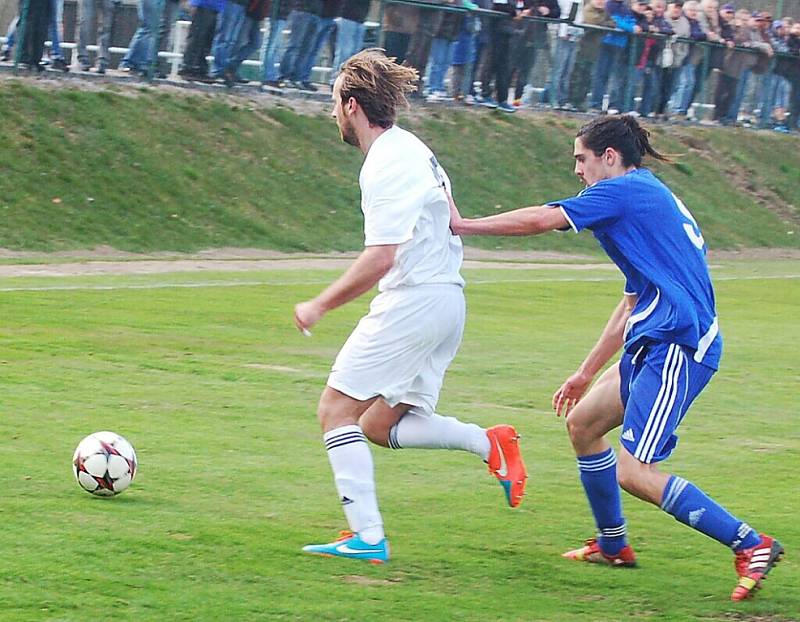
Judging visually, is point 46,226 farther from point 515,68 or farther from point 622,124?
point 622,124

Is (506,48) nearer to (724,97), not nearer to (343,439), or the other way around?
(724,97)

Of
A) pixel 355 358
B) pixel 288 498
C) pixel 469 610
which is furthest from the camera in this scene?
pixel 288 498

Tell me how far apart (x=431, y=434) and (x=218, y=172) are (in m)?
17.1

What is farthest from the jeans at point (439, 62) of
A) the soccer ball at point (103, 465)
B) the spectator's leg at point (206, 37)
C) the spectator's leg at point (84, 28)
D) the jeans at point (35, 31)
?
the soccer ball at point (103, 465)

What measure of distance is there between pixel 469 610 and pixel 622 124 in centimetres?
213

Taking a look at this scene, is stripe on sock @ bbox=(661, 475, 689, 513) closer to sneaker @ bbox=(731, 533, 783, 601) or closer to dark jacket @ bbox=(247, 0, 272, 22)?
sneaker @ bbox=(731, 533, 783, 601)

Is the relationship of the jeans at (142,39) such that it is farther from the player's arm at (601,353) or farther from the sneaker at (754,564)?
the sneaker at (754,564)

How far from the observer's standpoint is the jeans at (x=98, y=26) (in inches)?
900

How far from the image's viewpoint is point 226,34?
2409cm

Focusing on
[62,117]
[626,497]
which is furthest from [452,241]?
[62,117]

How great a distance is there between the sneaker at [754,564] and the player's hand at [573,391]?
112 centimetres

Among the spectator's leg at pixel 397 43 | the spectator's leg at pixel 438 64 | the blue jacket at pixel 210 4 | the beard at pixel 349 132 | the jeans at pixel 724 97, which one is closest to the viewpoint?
the beard at pixel 349 132

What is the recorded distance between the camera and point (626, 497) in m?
8.43

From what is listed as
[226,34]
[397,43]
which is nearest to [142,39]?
[226,34]
